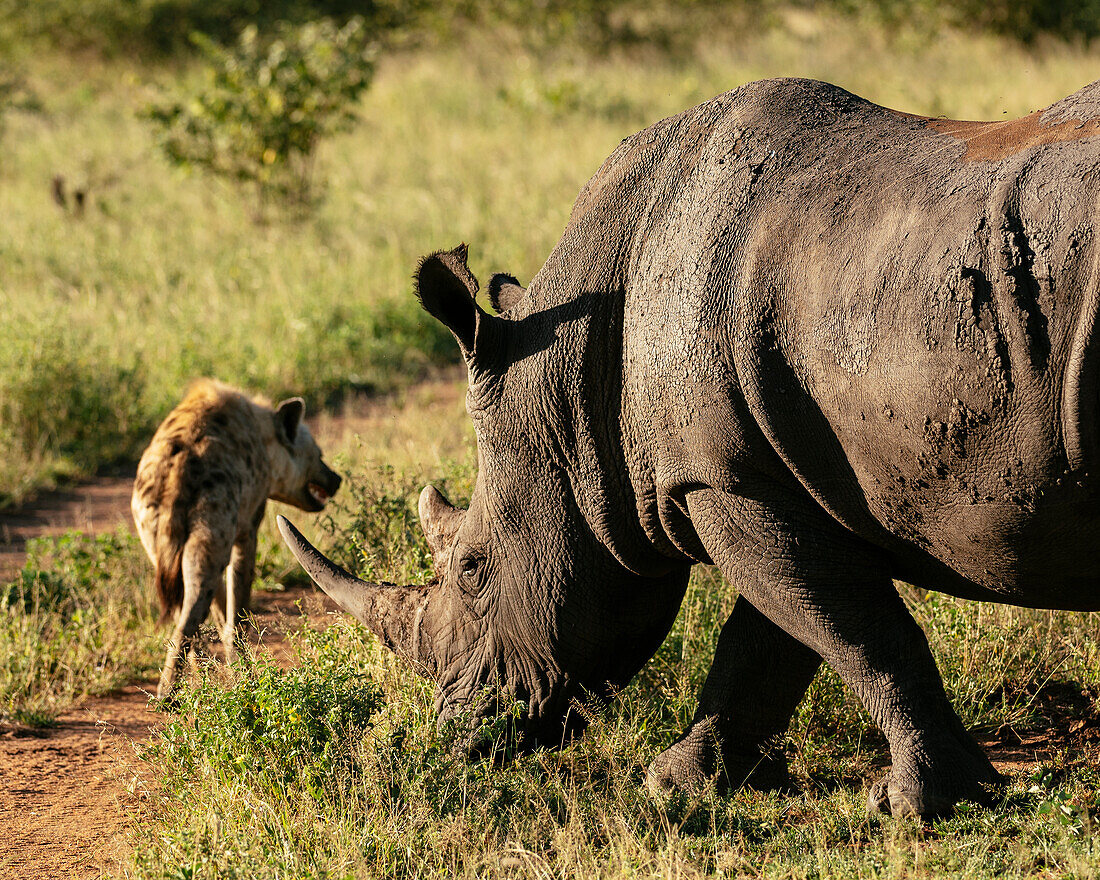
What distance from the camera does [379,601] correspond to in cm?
452

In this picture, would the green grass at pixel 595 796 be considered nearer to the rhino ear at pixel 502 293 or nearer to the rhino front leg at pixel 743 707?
the rhino front leg at pixel 743 707

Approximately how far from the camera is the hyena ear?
21.8 ft

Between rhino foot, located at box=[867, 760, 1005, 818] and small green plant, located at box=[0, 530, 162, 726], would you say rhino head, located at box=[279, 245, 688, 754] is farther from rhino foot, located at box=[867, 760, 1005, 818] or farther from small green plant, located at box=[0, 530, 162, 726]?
small green plant, located at box=[0, 530, 162, 726]

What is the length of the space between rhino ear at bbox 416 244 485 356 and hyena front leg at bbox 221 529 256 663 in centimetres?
250

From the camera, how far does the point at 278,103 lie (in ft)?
40.6

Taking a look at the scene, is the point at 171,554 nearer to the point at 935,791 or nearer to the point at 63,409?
the point at 935,791

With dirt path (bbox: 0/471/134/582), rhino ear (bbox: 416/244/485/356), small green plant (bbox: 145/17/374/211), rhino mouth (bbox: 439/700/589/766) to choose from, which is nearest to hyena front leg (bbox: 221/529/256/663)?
dirt path (bbox: 0/471/134/582)

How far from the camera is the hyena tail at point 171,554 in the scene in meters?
5.63

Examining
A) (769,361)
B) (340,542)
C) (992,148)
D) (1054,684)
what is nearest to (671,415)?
(769,361)

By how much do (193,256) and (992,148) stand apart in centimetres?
1001

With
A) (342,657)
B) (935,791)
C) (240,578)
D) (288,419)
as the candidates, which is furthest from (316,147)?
(935,791)

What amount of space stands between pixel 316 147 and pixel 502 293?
419 inches

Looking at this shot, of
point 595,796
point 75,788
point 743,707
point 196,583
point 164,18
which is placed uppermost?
point 164,18

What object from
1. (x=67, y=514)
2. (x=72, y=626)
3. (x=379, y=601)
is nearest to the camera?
(x=379, y=601)
